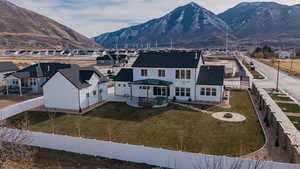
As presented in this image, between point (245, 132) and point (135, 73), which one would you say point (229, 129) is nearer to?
point (245, 132)

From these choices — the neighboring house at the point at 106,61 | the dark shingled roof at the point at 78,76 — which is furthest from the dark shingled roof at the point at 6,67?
the neighboring house at the point at 106,61

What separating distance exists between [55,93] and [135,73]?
11.3 metres

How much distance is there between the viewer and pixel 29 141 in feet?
53.1

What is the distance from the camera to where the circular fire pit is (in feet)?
68.7

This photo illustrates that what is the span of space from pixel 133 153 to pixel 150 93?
16168 millimetres

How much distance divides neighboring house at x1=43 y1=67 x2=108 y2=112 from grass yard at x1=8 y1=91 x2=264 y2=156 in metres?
2.03

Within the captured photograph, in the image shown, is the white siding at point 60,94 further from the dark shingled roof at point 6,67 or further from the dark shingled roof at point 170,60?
the dark shingled roof at point 6,67

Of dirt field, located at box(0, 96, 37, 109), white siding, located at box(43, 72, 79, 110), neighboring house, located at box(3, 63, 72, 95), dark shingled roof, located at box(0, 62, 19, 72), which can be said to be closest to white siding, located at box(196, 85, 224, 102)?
white siding, located at box(43, 72, 79, 110)

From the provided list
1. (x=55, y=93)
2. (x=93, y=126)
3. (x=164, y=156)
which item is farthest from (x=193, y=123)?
(x=55, y=93)

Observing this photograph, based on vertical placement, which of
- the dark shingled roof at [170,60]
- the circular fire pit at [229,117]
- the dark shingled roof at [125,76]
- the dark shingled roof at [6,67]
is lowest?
the circular fire pit at [229,117]

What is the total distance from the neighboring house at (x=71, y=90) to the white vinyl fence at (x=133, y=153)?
8820 mm

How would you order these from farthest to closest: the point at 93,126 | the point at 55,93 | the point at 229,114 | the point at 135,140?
the point at 55,93, the point at 229,114, the point at 93,126, the point at 135,140

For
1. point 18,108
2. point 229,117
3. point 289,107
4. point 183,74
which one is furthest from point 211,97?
point 18,108

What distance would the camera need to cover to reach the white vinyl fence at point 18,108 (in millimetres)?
22828
